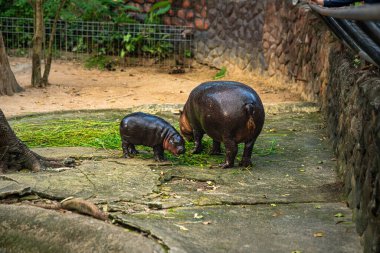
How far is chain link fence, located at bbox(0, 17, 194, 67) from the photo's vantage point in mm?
14844

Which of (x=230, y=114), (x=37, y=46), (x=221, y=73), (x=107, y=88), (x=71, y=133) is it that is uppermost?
(x=230, y=114)

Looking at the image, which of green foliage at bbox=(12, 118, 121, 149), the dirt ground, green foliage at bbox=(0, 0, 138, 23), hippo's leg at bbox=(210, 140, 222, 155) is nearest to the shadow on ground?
Answer: hippo's leg at bbox=(210, 140, 222, 155)

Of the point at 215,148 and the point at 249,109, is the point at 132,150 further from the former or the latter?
the point at 249,109

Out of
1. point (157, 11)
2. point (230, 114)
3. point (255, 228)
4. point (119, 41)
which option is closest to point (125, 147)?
point (230, 114)

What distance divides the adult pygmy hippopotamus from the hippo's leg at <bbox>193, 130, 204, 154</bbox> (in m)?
0.36

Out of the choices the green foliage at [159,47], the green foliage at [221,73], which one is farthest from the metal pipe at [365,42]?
the green foliage at [159,47]

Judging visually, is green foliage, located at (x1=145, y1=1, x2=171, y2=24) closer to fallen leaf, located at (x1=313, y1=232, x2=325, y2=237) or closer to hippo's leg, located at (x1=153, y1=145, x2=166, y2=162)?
hippo's leg, located at (x1=153, y1=145, x2=166, y2=162)

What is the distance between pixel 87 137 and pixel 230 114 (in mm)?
2043

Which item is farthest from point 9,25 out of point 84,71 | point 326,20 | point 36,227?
point 36,227

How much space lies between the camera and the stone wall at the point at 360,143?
3777 mm

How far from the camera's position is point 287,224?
453cm

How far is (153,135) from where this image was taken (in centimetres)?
623

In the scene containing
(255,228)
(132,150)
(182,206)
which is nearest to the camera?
(255,228)

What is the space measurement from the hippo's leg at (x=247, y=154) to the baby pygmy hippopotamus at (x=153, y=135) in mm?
512
